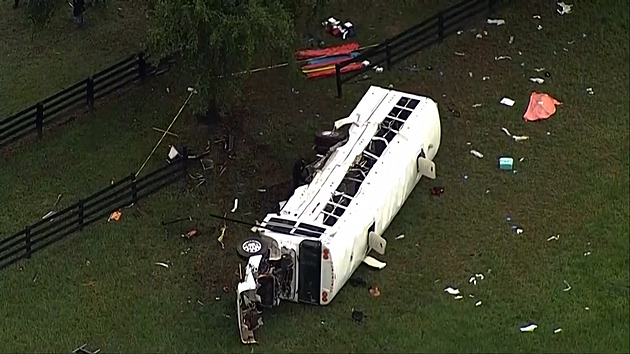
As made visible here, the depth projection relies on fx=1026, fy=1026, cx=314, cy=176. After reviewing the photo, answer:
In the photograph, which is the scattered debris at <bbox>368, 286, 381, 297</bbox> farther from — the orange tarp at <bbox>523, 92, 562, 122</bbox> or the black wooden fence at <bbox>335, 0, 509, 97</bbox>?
the black wooden fence at <bbox>335, 0, 509, 97</bbox>

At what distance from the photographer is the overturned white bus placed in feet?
48.6

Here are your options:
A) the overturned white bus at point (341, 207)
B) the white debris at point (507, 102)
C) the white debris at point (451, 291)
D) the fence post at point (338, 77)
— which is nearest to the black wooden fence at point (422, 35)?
the fence post at point (338, 77)

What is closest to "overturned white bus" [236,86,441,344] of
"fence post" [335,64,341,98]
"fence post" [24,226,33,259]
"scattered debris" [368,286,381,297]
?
"scattered debris" [368,286,381,297]

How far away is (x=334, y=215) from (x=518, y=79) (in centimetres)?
632

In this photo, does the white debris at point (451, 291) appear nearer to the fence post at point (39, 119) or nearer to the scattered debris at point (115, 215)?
the scattered debris at point (115, 215)

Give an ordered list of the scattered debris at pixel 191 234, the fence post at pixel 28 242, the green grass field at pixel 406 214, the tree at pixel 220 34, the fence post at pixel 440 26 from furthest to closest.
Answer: the fence post at pixel 440 26, the scattered debris at pixel 191 234, the fence post at pixel 28 242, the tree at pixel 220 34, the green grass field at pixel 406 214

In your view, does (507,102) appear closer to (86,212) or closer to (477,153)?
(477,153)

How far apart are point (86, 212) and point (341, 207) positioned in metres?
4.97

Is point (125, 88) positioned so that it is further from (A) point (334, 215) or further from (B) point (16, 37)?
(A) point (334, 215)

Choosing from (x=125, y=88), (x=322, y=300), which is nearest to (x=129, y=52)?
(x=125, y=88)

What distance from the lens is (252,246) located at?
48.7ft

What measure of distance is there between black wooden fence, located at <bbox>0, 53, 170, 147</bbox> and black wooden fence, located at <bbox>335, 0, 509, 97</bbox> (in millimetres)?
4233

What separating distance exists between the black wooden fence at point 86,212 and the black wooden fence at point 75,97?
285 cm

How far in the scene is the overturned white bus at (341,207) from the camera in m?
14.8
